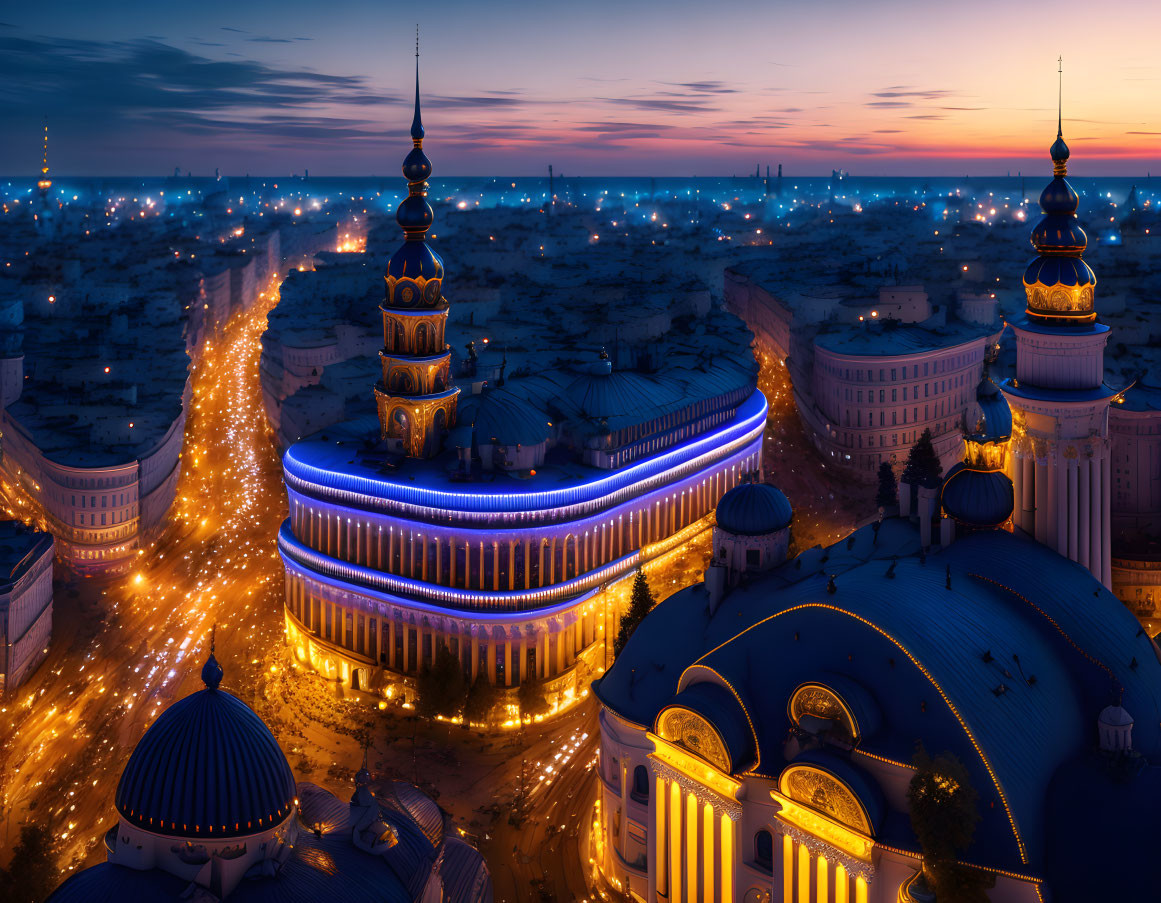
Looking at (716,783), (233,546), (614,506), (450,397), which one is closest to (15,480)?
(233,546)

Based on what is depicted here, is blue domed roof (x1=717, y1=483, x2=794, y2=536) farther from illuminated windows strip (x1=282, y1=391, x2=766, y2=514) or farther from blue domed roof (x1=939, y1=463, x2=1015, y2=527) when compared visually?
illuminated windows strip (x1=282, y1=391, x2=766, y2=514)

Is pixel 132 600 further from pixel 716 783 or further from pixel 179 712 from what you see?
pixel 716 783

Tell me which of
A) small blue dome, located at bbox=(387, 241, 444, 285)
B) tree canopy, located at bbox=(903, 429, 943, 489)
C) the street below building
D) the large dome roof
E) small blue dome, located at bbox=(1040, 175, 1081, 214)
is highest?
small blue dome, located at bbox=(1040, 175, 1081, 214)

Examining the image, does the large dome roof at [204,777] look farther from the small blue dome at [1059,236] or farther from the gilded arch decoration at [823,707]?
the small blue dome at [1059,236]

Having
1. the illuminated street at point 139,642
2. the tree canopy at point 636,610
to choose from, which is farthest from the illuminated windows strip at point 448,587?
A: the illuminated street at point 139,642

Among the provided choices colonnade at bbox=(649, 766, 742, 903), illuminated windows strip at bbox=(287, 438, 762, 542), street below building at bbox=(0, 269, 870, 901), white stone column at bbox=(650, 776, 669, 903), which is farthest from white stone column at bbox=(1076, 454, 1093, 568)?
illuminated windows strip at bbox=(287, 438, 762, 542)

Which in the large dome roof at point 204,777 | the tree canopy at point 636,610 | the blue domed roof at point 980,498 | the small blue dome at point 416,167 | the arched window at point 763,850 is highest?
the small blue dome at point 416,167
